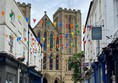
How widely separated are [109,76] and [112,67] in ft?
1.87

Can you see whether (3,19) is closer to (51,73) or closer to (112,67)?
(112,67)

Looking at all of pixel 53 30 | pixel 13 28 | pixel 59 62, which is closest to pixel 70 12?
pixel 53 30

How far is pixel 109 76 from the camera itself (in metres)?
17.6

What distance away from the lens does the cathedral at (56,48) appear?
265 feet

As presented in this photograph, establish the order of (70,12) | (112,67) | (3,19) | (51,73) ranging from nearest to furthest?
(112,67) → (3,19) → (51,73) → (70,12)

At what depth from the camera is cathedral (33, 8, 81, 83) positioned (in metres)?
80.9

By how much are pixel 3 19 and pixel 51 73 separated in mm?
61255

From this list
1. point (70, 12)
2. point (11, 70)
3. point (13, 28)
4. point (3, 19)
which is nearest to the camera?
point (3, 19)

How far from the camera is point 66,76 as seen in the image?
268 ft

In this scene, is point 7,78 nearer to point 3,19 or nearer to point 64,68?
point 3,19

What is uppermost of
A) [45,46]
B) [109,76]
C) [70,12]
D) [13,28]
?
[70,12]

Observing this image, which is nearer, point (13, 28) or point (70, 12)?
point (13, 28)

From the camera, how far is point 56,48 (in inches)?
3334

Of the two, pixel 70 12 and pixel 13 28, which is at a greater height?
pixel 70 12
